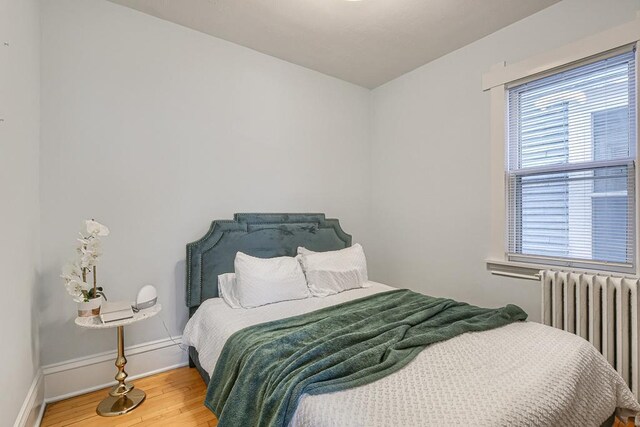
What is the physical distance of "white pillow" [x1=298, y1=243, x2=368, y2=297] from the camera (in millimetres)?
2545

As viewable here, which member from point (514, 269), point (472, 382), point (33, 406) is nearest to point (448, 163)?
point (514, 269)

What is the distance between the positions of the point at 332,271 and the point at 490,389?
5.16ft

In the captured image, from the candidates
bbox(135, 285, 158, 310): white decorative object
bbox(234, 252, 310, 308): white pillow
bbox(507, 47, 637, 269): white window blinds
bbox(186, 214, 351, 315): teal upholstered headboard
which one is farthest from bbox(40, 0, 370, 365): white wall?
bbox(507, 47, 637, 269): white window blinds

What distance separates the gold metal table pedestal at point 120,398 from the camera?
6.16 ft

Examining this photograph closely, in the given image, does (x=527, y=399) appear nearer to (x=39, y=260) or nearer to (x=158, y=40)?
(x=39, y=260)

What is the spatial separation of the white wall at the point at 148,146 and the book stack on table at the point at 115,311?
0.94 feet

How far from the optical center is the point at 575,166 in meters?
2.12

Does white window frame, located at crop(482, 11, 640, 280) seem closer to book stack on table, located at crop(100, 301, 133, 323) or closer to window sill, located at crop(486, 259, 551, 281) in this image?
window sill, located at crop(486, 259, 551, 281)

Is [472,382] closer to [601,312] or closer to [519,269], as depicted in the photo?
[601,312]

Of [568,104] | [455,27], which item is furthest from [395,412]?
[455,27]

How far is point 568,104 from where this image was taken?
218 centimetres

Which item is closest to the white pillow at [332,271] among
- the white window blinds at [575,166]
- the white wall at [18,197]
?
the white window blinds at [575,166]

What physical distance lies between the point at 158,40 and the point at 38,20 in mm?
692

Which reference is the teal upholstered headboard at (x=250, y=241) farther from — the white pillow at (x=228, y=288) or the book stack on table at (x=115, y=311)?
the book stack on table at (x=115, y=311)
